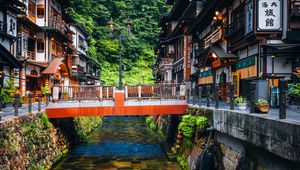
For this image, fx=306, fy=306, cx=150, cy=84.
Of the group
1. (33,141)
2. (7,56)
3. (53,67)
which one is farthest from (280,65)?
(53,67)

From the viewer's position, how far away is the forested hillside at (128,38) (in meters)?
76.0

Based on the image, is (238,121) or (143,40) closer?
(238,121)

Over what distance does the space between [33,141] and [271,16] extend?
1524 cm

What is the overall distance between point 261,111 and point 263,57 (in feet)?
25.7

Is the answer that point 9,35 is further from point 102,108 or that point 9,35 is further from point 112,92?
point 102,108

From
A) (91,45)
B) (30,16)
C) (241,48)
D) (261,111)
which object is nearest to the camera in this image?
(261,111)

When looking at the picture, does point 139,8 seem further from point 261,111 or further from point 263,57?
point 261,111

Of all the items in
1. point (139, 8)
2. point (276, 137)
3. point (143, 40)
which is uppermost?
point (139, 8)

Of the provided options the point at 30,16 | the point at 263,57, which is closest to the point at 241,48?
the point at 263,57

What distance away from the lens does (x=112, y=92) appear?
73.8 feet

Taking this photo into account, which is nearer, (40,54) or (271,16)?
(271,16)

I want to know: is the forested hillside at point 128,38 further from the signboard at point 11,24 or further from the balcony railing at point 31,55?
the signboard at point 11,24

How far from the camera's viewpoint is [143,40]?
3344 inches

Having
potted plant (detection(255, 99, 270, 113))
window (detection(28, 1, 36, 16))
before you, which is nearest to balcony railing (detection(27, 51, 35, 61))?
window (detection(28, 1, 36, 16))
